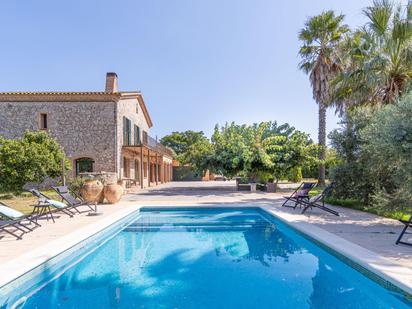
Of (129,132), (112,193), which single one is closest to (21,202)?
(112,193)

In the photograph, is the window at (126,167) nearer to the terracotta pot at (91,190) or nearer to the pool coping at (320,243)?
the terracotta pot at (91,190)

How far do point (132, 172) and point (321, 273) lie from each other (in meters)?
18.1

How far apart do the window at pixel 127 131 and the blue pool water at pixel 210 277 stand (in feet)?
40.6

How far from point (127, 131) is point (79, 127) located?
318 cm

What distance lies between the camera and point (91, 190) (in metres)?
11.1

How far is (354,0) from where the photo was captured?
10.8 metres

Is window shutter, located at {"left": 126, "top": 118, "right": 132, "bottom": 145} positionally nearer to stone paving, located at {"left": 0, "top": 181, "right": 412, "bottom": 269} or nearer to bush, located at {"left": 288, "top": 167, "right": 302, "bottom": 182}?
stone paving, located at {"left": 0, "top": 181, "right": 412, "bottom": 269}

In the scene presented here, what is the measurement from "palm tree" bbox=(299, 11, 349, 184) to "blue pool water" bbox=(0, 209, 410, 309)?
1332 cm

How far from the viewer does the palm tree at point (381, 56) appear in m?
8.65

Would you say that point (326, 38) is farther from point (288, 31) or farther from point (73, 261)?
point (73, 261)

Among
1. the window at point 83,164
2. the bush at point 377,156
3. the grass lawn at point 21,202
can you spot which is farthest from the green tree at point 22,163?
the bush at point 377,156

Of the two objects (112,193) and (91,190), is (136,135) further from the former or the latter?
(91,190)

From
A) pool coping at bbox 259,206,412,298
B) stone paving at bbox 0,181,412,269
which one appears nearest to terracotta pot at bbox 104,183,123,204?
stone paving at bbox 0,181,412,269

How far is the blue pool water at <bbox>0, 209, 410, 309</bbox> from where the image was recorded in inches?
142
